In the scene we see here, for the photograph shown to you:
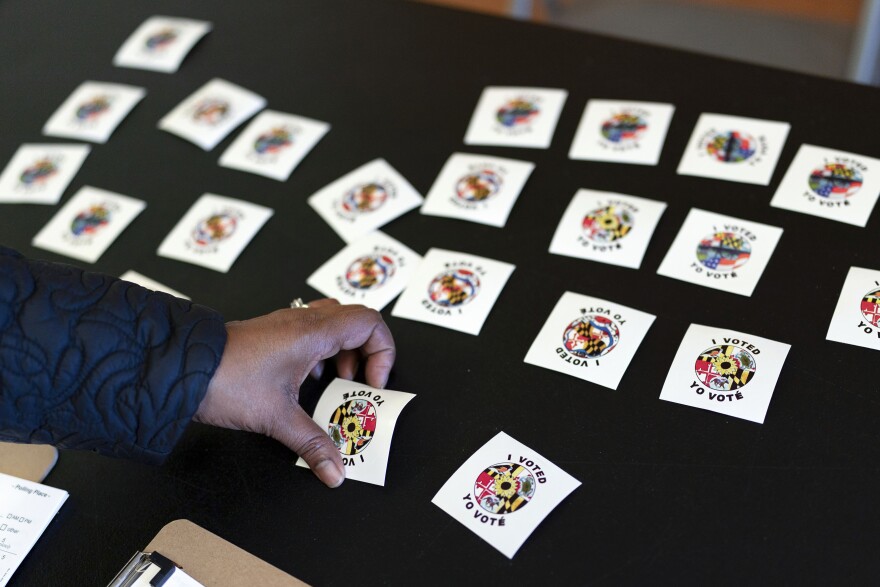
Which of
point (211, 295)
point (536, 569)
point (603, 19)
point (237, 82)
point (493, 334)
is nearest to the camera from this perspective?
point (536, 569)

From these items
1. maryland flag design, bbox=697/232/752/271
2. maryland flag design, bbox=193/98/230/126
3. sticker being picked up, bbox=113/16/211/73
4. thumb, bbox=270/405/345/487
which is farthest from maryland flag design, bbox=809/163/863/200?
sticker being picked up, bbox=113/16/211/73

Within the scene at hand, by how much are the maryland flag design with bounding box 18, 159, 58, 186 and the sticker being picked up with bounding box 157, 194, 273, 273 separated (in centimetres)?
30

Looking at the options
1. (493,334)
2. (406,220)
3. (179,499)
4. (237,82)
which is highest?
(237,82)

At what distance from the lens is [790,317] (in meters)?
1.09

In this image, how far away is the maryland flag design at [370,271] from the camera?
126 centimetres

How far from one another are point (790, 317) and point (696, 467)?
24 centimetres

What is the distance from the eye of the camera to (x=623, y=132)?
4.45 feet

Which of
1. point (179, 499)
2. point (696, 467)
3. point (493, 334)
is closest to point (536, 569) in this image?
point (696, 467)

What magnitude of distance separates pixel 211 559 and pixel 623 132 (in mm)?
830

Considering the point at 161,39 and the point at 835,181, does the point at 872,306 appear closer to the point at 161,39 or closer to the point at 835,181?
the point at 835,181

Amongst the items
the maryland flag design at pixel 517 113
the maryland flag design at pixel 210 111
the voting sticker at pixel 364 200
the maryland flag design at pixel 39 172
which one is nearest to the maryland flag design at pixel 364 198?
the voting sticker at pixel 364 200

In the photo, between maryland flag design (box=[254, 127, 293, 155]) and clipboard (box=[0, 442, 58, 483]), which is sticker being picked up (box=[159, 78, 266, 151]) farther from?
clipboard (box=[0, 442, 58, 483])

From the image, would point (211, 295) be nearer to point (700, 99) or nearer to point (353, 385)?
point (353, 385)

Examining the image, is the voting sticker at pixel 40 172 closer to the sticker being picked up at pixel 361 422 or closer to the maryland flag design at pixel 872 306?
the sticker being picked up at pixel 361 422
